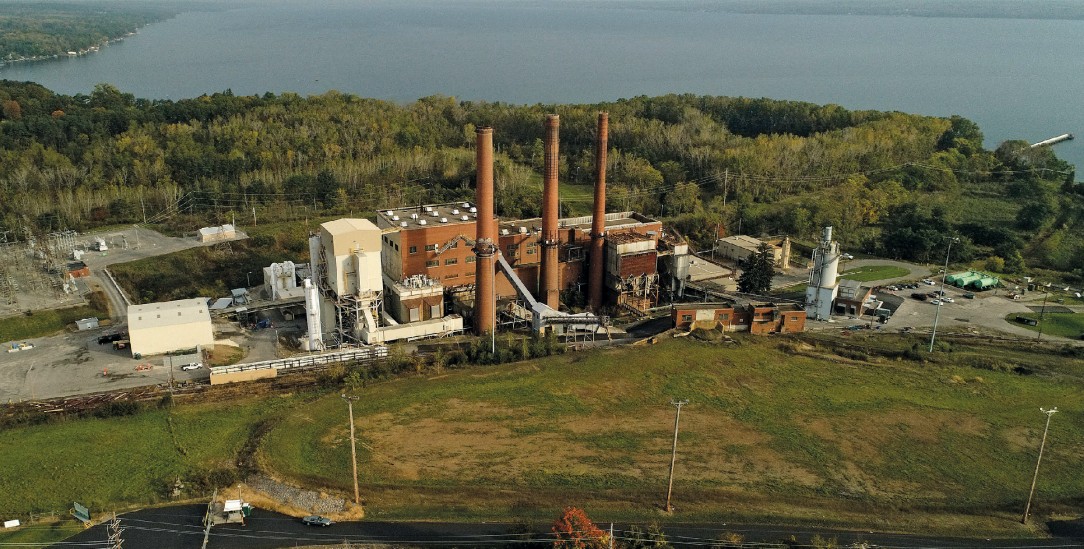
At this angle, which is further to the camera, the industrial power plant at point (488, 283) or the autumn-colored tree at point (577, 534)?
the industrial power plant at point (488, 283)

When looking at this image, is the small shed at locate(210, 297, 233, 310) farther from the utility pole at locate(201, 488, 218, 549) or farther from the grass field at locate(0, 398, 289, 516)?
the utility pole at locate(201, 488, 218, 549)

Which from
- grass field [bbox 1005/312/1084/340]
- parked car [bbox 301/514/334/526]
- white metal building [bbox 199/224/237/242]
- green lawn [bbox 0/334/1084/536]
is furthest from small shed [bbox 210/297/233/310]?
grass field [bbox 1005/312/1084/340]

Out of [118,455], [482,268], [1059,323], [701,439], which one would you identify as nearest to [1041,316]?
[1059,323]

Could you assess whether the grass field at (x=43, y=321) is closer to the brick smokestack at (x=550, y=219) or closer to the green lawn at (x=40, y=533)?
the green lawn at (x=40, y=533)

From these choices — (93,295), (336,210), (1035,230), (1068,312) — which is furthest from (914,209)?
(93,295)

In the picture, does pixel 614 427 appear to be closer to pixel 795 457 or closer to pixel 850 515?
pixel 795 457

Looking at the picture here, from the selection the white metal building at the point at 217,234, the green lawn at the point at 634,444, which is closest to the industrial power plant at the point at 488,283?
the green lawn at the point at 634,444

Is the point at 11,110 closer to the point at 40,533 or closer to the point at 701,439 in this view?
the point at 40,533
